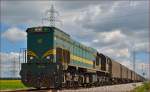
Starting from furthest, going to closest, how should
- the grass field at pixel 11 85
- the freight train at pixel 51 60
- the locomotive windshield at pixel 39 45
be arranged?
the grass field at pixel 11 85, the locomotive windshield at pixel 39 45, the freight train at pixel 51 60

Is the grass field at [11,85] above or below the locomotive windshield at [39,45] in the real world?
below

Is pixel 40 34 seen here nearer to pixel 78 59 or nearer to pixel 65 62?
pixel 65 62

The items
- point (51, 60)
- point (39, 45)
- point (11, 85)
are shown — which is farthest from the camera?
point (11, 85)

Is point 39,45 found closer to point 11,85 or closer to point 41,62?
point 41,62

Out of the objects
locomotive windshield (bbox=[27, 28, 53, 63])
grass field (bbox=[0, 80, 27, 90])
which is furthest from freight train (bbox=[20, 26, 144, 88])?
grass field (bbox=[0, 80, 27, 90])

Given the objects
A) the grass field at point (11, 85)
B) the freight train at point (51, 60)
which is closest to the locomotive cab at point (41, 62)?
the freight train at point (51, 60)

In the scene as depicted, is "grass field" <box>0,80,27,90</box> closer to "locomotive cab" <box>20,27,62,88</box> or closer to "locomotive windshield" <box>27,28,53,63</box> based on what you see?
"locomotive windshield" <box>27,28,53,63</box>

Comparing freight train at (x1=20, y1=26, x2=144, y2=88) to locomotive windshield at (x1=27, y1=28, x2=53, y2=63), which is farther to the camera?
locomotive windshield at (x1=27, y1=28, x2=53, y2=63)

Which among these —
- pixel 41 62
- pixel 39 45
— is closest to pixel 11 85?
pixel 39 45

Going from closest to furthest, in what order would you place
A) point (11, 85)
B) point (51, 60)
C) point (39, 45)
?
1. point (51, 60)
2. point (39, 45)
3. point (11, 85)

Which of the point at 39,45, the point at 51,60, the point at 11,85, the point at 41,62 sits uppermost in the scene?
the point at 39,45

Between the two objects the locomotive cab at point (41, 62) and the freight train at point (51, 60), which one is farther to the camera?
the freight train at point (51, 60)

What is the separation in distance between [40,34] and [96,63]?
15.1 meters

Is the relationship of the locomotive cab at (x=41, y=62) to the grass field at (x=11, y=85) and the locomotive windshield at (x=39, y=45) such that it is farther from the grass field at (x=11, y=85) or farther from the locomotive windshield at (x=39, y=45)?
the grass field at (x=11, y=85)
